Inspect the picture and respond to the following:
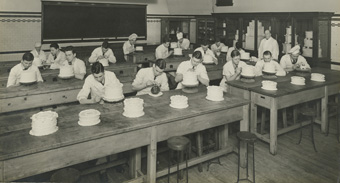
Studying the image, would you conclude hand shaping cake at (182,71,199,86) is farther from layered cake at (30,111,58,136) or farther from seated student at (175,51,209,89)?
layered cake at (30,111,58,136)

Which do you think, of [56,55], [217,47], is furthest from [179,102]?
[217,47]

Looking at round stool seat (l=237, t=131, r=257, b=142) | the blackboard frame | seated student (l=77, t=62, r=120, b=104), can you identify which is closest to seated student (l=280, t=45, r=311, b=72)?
round stool seat (l=237, t=131, r=257, b=142)

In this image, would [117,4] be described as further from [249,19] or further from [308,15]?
[308,15]

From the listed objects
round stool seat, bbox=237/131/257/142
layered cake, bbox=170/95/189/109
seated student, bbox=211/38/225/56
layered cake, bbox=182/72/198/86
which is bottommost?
round stool seat, bbox=237/131/257/142

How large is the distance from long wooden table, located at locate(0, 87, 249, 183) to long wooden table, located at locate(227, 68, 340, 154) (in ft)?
2.05

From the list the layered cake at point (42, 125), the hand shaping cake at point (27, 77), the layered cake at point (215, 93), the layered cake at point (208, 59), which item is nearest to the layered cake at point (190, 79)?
the layered cake at point (215, 93)

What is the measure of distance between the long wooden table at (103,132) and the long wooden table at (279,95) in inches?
24.6

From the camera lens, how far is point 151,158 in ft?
8.91

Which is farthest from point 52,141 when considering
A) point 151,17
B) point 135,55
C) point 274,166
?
point 151,17

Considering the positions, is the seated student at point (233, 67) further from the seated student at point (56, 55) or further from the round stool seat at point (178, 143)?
the seated student at point (56, 55)

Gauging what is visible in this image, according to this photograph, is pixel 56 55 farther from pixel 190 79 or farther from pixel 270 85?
pixel 270 85

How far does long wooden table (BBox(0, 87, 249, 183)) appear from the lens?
2031 millimetres

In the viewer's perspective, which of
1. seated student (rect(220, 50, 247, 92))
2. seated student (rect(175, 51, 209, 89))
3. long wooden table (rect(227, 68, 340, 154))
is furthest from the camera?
seated student (rect(220, 50, 247, 92))

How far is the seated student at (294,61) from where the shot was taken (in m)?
5.06
